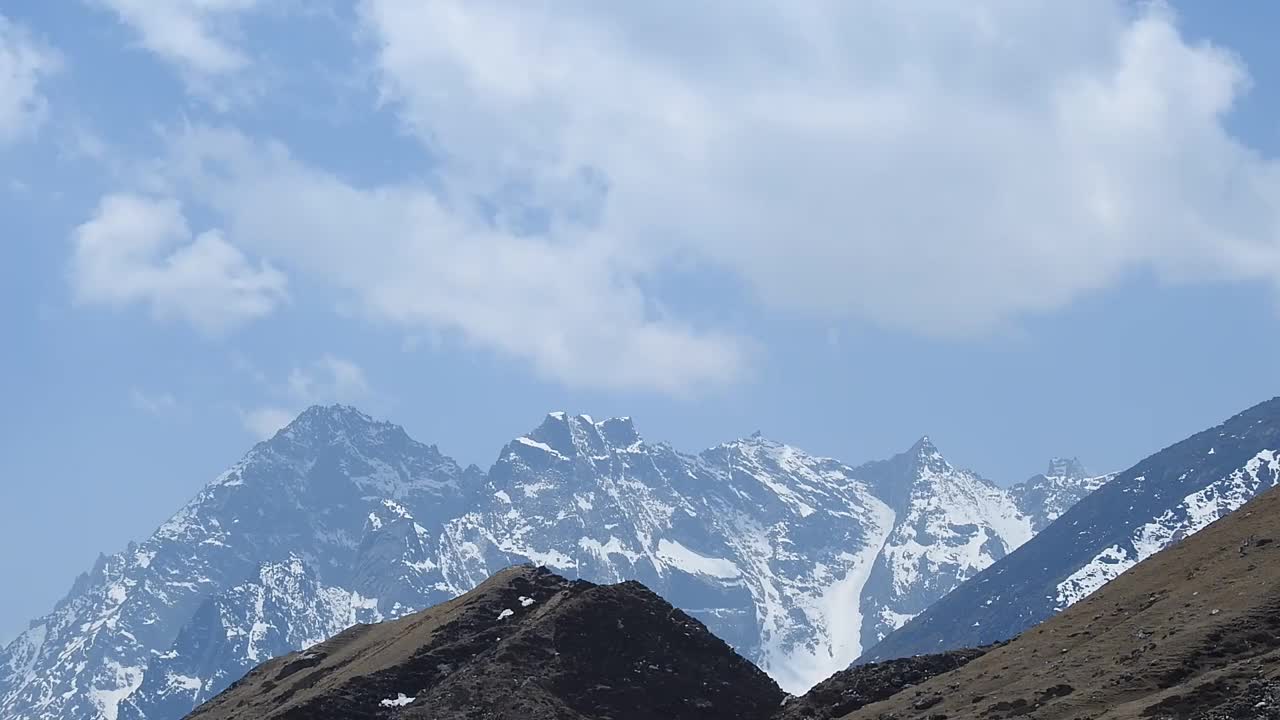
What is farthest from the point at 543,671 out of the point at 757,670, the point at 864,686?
the point at 864,686

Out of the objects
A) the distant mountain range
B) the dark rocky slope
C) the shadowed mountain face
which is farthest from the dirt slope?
the shadowed mountain face

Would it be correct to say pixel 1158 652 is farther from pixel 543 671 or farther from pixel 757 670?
pixel 543 671

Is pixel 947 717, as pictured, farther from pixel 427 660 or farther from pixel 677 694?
pixel 427 660

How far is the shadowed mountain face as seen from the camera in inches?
5758

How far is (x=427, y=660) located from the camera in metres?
158

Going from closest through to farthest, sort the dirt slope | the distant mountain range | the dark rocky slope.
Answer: the dirt slope, the distant mountain range, the dark rocky slope

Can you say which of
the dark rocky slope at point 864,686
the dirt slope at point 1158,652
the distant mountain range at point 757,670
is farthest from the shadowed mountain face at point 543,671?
the dirt slope at point 1158,652

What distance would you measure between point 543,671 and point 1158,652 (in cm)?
6900

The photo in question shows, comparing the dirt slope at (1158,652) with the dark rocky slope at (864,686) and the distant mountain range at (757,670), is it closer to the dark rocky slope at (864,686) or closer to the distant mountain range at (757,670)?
the distant mountain range at (757,670)

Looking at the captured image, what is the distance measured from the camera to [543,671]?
150375 mm

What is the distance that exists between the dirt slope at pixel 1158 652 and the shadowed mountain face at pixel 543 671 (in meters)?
33.1

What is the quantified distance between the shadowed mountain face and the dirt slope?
3307cm

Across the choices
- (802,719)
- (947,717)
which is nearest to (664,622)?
(802,719)

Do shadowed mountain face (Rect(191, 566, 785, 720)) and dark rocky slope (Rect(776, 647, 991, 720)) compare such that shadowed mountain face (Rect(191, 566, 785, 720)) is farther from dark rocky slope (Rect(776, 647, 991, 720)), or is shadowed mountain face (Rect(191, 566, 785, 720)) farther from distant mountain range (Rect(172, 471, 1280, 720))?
dark rocky slope (Rect(776, 647, 991, 720))
